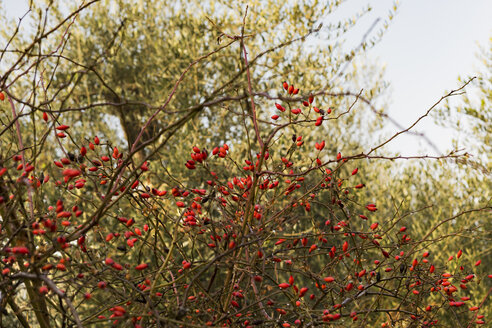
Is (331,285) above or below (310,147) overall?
below

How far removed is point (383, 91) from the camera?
11.2 meters

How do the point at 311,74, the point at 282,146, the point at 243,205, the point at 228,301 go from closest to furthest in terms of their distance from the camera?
the point at 228,301 → the point at 243,205 → the point at 282,146 → the point at 311,74

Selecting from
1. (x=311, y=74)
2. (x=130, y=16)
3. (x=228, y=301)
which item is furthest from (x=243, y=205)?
(x=130, y=16)

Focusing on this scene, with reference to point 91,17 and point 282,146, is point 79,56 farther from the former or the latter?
point 282,146

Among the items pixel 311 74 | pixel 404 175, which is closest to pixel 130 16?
pixel 311 74

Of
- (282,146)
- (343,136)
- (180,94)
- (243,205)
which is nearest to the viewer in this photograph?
(243,205)

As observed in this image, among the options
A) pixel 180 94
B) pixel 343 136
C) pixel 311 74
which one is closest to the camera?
pixel 311 74

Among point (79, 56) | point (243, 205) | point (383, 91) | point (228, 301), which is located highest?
point (79, 56)

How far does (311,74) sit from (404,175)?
3356 mm

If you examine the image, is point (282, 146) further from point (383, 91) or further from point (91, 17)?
point (91, 17)

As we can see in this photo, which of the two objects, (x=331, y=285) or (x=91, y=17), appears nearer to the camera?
(x=331, y=285)

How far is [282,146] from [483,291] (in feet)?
14.1

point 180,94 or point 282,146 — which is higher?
point 180,94

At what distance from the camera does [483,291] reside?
9.00 m
